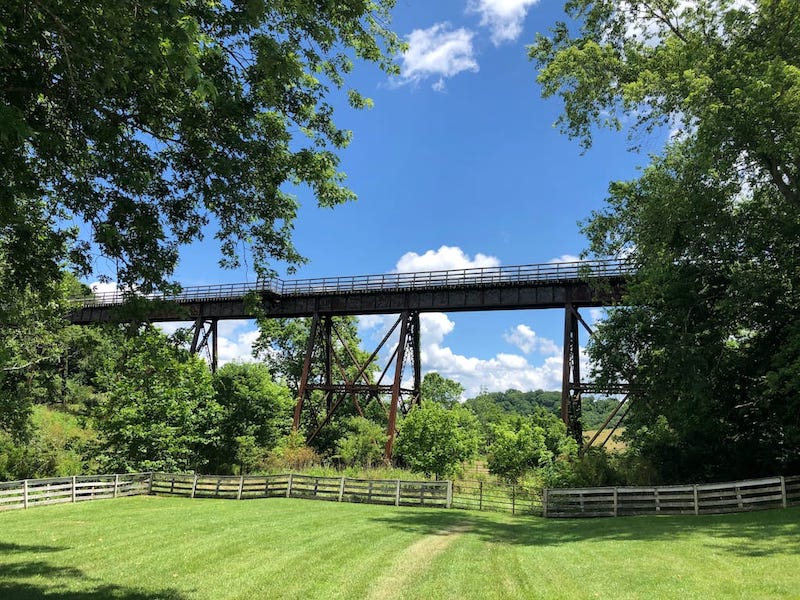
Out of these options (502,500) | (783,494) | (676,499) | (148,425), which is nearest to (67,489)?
(148,425)

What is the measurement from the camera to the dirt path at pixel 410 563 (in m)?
8.31

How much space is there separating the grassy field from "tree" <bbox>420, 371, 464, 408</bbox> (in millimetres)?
62001

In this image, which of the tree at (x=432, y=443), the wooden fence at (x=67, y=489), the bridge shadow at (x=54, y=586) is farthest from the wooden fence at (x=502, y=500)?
the bridge shadow at (x=54, y=586)

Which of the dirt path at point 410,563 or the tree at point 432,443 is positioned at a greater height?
the tree at point 432,443

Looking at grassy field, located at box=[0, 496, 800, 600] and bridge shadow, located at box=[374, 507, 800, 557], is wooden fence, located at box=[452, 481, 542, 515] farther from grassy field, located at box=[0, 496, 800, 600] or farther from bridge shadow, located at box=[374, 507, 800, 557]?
grassy field, located at box=[0, 496, 800, 600]

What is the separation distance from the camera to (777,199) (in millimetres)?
17922

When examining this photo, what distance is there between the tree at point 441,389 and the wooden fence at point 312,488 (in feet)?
180

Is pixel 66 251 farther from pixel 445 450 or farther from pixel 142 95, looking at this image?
pixel 445 450

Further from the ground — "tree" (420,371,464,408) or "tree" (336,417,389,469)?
"tree" (420,371,464,408)

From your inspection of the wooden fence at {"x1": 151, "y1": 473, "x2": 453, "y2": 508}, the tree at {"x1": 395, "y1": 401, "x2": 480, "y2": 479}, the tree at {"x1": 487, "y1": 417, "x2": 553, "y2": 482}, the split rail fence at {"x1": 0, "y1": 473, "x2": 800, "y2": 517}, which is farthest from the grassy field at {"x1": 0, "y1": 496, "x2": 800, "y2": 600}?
the tree at {"x1": 487, "y1": 417, "x2": 553, "y2": 482}

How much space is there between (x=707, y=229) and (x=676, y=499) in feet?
29.5

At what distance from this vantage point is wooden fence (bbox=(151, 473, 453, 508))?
21.8 metres

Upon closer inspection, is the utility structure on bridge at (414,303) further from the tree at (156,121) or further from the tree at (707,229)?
the tree at (156,121)

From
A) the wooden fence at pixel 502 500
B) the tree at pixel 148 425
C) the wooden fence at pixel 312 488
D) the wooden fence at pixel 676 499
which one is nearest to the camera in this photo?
the wooden fence at pixel 676 499
